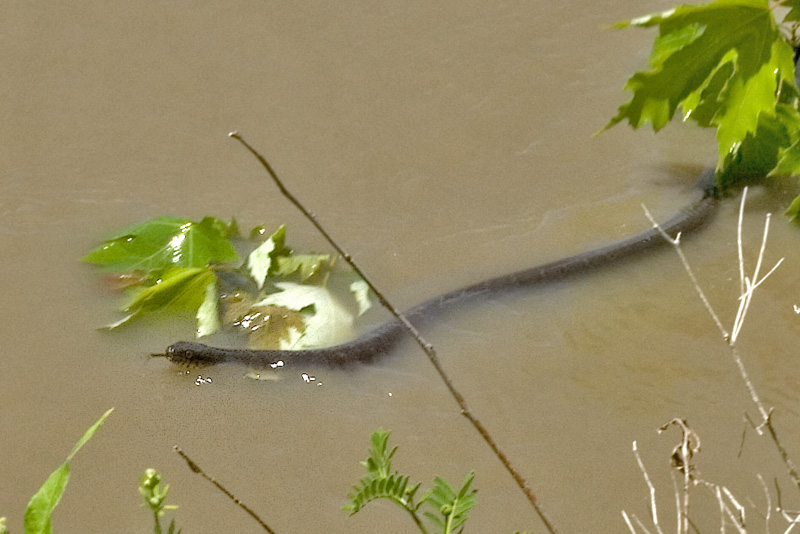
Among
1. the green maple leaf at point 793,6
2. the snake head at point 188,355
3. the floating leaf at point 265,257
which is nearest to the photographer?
the green maple leaf at point 793,6

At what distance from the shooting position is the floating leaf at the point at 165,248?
9.20ft

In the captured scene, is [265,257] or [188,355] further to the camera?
[265,257]

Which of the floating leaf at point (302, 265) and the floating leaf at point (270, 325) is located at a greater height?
the floating leaf at point (302, 265)

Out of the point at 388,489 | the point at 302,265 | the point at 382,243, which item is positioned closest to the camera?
the point at 388,489

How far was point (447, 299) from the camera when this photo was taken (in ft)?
9.36

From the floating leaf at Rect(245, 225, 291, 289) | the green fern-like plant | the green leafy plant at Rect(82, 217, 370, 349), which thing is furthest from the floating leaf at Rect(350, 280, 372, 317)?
the green fern-like plant

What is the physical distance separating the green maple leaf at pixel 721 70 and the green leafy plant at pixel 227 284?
3.92 ft

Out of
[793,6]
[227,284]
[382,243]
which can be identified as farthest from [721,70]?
[227,284]

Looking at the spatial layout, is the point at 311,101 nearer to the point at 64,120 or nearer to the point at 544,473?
the point at 64,120

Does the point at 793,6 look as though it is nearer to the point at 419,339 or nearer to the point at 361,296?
the point at 419,339

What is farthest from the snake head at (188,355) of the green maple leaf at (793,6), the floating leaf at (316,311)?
the green maple leaf at (793,6)

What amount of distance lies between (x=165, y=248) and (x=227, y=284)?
0.24 m

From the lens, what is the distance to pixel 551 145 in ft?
11.2

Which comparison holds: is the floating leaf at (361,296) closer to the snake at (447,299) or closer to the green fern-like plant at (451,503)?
the snake at (447,299)
